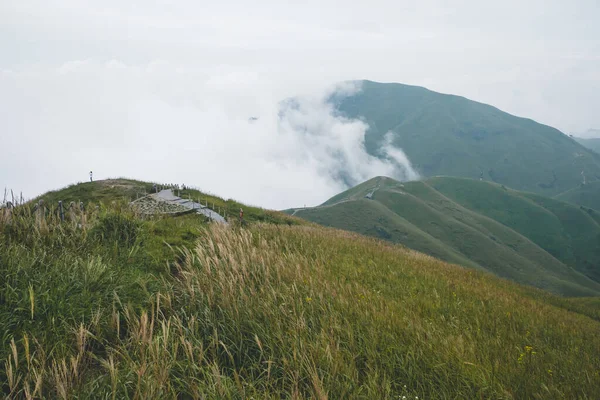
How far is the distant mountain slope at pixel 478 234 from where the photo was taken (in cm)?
12038

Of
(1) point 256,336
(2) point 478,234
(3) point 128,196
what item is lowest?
(2) point 478,234

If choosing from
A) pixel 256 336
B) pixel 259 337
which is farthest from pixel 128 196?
pixel 256 336

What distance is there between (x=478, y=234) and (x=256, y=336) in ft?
533

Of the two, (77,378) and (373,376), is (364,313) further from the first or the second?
(77,378)

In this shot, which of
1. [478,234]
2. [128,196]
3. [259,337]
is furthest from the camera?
[478,234]

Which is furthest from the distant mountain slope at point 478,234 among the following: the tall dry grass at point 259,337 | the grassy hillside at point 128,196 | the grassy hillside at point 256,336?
the tall dry grass at point 259,337

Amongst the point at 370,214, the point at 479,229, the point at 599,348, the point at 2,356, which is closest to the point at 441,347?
the point at 599,348

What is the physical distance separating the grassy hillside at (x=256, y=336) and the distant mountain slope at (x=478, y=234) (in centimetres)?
11299

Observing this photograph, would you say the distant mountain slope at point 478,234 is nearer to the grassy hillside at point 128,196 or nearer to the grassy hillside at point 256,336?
the grassy hillside at point 128,196

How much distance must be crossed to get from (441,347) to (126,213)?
27.4 feet

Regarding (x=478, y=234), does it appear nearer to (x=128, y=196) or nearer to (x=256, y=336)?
(x=128, y=196)

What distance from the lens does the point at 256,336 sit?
3738 millimetres

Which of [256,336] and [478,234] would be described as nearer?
[256,336]

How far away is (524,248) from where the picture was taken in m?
151
